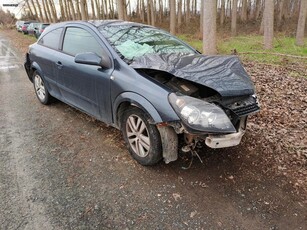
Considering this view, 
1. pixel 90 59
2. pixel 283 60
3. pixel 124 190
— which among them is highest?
pixel 90 59

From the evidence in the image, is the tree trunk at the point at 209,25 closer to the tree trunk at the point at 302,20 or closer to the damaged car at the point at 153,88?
the damaged car at the point at 153,88

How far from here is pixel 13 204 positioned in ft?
9.16

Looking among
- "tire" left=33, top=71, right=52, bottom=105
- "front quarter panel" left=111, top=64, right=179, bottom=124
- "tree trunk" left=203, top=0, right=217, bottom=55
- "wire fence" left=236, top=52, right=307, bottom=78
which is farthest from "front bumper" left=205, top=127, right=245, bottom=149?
"tree trunk" left=203, top=0, right=217, bottom=55

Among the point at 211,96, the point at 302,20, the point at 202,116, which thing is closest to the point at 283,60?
the point at 302,20

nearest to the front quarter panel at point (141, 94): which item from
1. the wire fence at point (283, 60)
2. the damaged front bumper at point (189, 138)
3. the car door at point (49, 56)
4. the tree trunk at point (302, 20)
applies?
the damaged front bumper at point (189, 138)

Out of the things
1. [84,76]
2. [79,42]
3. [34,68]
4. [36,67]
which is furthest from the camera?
[34,68]

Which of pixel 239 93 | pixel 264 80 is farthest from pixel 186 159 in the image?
pixel 264 80

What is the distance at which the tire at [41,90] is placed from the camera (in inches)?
213

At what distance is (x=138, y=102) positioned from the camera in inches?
122

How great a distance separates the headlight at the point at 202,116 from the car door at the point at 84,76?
1.17m

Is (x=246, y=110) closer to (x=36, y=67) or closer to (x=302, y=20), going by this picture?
(x=36, y=67)

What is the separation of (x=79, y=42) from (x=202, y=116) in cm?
249

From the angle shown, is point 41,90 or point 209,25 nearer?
point 41,90

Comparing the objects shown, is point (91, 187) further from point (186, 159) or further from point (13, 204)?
point (186, 159)
